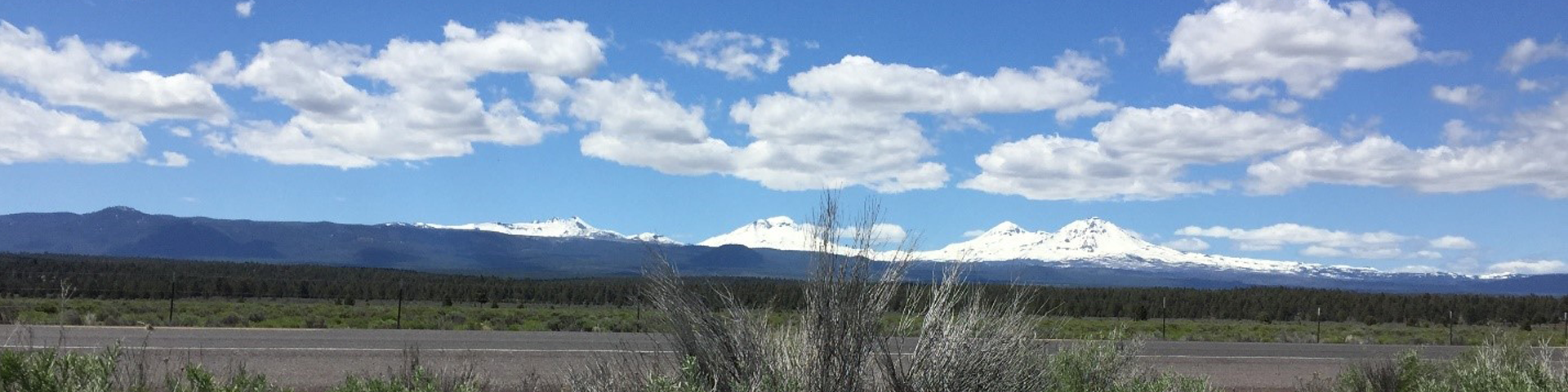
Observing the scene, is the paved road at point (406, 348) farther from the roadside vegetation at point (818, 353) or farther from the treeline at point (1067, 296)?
the treeline at point (1067, 296)

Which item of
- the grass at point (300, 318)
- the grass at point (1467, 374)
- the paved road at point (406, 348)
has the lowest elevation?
the grass at point (300, 318)

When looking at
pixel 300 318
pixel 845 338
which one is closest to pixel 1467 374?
pixel 845 338

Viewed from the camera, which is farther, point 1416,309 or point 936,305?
point 1416,309

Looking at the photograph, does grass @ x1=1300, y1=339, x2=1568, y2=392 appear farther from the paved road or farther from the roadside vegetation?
the paved road

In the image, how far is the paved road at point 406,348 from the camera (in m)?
16.1

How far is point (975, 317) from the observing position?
345 inches

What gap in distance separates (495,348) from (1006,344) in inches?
528

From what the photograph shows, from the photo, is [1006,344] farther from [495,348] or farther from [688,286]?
[495,348]

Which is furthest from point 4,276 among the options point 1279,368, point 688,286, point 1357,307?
point 1357,307

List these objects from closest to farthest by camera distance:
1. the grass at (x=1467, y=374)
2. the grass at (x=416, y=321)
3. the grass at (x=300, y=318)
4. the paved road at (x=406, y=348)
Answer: the grass at (x=1467, y=374)
the paved road at (x=406, y=348)
the grass at (x=300, y=318)
the grass at (x=416, y=321)

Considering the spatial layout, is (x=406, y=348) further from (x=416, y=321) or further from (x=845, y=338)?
(x=416, y=321)

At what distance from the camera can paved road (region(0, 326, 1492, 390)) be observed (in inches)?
635

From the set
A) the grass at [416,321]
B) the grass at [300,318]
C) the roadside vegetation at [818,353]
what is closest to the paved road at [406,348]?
the grass at [416,321]

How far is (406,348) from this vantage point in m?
19.3
